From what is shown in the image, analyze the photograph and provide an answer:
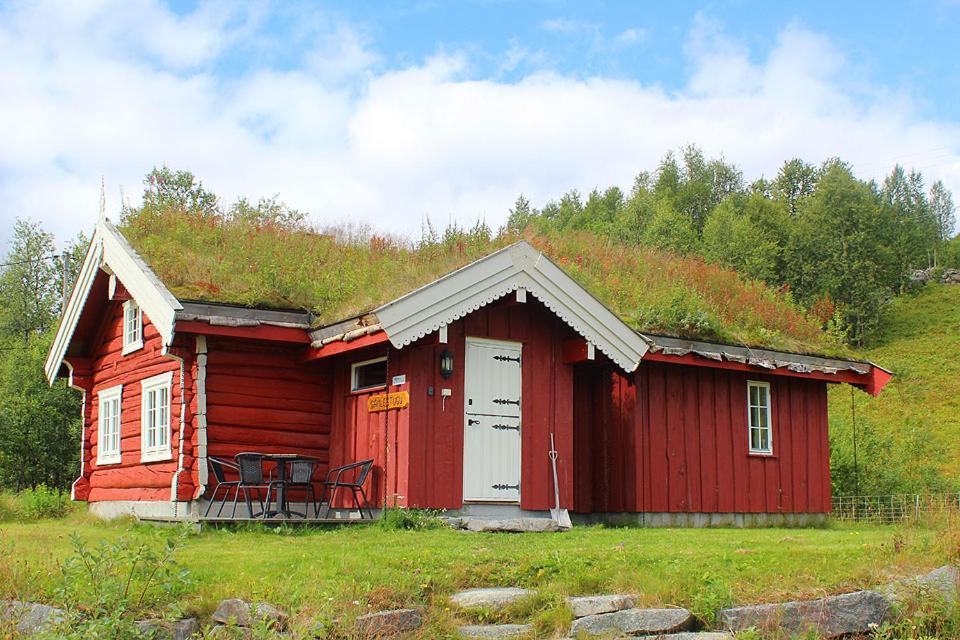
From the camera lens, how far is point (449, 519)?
508 inches

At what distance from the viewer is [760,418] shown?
17.0 metres

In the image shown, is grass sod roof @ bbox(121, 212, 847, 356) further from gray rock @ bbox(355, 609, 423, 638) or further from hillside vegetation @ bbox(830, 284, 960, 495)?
gray rock @ bbox(355, 609, 423, 638)

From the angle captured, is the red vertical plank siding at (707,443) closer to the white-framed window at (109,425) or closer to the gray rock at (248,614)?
the white-framed window at (109,425)

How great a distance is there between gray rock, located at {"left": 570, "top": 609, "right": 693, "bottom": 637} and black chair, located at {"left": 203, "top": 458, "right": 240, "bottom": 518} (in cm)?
708

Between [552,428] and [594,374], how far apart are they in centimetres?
203

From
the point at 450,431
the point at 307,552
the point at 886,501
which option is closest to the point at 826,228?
the point at 886,501

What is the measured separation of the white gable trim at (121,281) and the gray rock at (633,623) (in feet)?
25.6

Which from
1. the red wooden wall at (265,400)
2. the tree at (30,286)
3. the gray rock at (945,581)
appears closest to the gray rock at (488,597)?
the gray rock at (945,581)

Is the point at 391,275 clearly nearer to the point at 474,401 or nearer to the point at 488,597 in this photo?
the point at 474,401

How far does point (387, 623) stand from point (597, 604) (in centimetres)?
167

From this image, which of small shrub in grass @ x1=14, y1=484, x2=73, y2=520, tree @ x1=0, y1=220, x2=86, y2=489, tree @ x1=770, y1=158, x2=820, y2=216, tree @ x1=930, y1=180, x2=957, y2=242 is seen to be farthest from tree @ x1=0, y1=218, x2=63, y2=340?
tree @ x1=930, y1=180, x2=957, y2=242

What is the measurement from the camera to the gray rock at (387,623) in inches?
275

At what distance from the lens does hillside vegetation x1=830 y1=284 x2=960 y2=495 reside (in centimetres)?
2227

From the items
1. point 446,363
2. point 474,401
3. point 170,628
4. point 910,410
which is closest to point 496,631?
point 170,628
